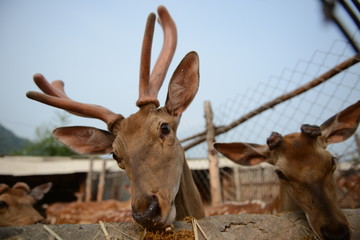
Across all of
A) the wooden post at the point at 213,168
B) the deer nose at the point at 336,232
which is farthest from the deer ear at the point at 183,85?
the wooden post at the point at 213,168

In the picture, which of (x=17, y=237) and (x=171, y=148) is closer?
(x=17, y=237)

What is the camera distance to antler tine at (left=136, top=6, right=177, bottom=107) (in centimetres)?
260

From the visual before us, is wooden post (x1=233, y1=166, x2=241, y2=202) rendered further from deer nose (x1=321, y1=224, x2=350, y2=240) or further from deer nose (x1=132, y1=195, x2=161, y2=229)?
deer nose (x1=132, y1=195, x2=161, y2=229)

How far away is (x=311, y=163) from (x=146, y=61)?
69.3 inches

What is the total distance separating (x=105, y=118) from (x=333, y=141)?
2.34 metres

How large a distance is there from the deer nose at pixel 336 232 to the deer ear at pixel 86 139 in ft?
6.85

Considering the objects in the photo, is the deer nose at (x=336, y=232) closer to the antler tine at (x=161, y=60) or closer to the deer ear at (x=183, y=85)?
the deer ear at (x=183, y=85)

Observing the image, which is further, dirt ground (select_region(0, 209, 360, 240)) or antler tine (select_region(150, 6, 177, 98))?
antler tine (select_region(150, 6, 177, 98))

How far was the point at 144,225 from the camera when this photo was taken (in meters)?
1.65

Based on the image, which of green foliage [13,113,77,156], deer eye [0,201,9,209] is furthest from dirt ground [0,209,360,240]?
green foliage [13,113,77,156]

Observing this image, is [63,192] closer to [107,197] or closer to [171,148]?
[107,197]

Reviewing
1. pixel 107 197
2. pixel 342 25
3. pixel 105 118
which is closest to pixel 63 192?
pixel 107 197

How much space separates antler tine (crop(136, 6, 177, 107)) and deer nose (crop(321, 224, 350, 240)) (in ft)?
5.63

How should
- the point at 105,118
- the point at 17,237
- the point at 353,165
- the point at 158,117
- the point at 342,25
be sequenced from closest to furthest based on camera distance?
the point at 17,237 < the point at 342,25 < the point at 158,117 < the point at 105,118 < the point at 353,165
